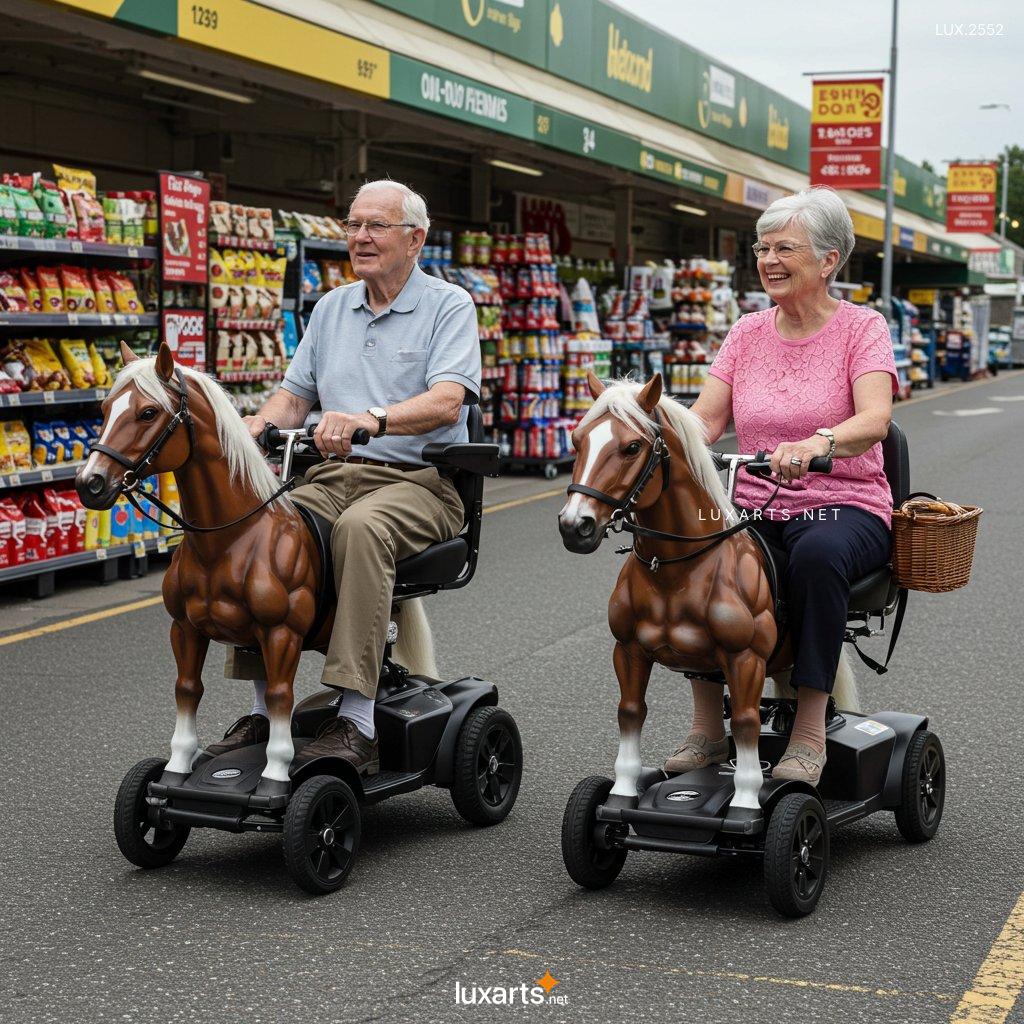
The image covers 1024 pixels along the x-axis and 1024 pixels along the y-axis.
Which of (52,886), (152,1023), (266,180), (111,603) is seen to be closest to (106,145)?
(266,180)

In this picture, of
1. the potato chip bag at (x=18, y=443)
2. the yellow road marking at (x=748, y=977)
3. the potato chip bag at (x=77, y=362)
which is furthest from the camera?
the potato chip bag at (x=77, y=362)

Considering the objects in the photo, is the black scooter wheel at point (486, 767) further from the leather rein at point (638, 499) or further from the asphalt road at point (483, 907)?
the leather rein at point (638, 499)

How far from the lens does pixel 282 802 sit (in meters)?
4.14

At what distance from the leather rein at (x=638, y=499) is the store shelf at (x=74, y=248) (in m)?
5.38

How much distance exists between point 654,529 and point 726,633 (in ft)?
1.08

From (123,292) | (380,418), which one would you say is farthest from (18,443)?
(380,418)

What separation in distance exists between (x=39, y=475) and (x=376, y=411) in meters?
4.96

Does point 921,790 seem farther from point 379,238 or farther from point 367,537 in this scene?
point 379,238

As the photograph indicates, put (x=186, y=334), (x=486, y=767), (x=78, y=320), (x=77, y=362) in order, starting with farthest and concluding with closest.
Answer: (x=186, y=334)
(x=77, y=362)
(x=78, y=320)
(x=486, y=767)

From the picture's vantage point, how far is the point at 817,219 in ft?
14.1

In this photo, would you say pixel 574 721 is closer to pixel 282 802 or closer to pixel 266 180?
pixel 282 802

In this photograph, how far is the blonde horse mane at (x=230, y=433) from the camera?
4102 mm

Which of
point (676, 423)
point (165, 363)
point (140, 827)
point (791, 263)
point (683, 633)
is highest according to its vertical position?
point (791, 263)

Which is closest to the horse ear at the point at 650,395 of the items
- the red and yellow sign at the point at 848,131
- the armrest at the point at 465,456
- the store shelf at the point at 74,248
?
the armrest at the point at 465,456
